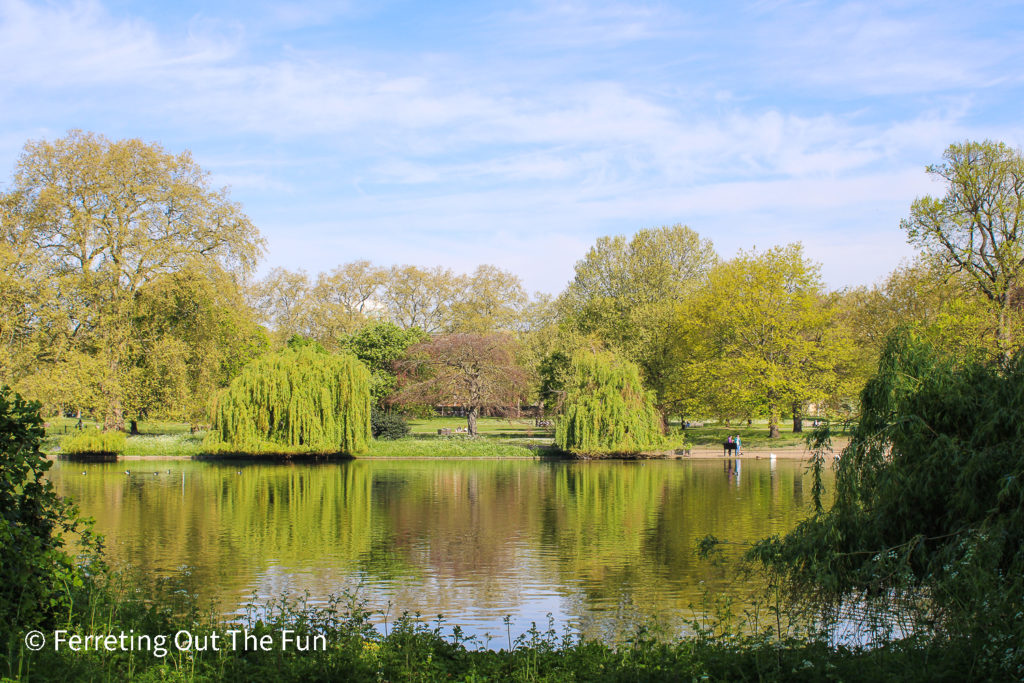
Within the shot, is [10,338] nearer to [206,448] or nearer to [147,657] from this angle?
[206,448]

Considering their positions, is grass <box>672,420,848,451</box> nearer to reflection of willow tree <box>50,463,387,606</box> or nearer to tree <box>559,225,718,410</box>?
tree <box>559,225,718,410</box>

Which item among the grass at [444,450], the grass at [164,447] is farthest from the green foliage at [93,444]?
the grass at [444,450]

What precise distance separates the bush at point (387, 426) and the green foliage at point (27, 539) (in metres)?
34.3

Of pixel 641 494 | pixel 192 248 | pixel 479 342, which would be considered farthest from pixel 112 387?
pixel 641 494

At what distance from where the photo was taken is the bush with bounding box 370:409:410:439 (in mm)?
40938

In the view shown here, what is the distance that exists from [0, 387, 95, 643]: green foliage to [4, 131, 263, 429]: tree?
3240cm

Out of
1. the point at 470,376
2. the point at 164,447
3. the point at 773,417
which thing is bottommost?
the point at 164,447

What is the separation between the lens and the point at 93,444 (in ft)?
109

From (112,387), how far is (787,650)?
35067mm

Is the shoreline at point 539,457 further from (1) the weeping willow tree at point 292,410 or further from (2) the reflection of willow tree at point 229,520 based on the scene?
(2) the reflection of willow tree at point 229,520

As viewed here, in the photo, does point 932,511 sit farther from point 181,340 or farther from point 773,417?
point 181,340

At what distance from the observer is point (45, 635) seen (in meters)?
6.21

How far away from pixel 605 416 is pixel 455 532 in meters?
19.1

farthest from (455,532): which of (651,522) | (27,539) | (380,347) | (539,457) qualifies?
(380,347)
